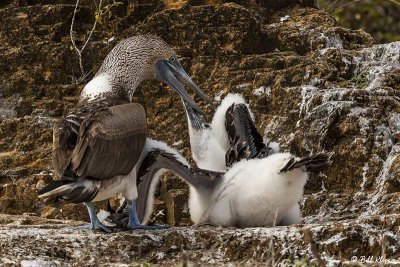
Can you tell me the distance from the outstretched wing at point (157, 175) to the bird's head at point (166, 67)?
0.98 meters

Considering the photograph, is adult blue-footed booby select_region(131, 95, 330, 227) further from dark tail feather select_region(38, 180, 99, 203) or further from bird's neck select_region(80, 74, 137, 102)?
dark tail feather select_region(38, 180, 99, 203)

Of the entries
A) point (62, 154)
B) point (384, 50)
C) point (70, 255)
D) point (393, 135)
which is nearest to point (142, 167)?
point (62, 154)

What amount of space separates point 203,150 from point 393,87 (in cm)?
185

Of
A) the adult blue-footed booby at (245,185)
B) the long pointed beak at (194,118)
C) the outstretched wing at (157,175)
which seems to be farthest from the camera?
the long pointed beak at (194,118)

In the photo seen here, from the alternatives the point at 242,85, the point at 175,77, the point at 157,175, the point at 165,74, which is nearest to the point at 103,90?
the point at 157,175

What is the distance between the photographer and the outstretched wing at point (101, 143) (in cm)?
820

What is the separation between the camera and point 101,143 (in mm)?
8297

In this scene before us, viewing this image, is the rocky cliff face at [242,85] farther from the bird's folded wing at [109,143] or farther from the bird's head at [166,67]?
the bird's folded wing at [109,143]

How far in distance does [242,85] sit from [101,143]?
303cm

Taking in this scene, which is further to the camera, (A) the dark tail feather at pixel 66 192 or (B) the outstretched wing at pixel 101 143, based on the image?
(B) the outstretched wing at pixel 101 143

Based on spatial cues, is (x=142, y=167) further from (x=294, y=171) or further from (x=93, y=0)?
(x=93, y=0)

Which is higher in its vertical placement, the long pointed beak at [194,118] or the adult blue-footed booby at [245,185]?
the long pointed beak at [194,118]

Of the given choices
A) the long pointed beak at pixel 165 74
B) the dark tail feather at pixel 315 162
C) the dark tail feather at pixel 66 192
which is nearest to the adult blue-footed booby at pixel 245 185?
the dark tail feather at pixel 315 162

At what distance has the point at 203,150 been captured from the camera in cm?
1034
